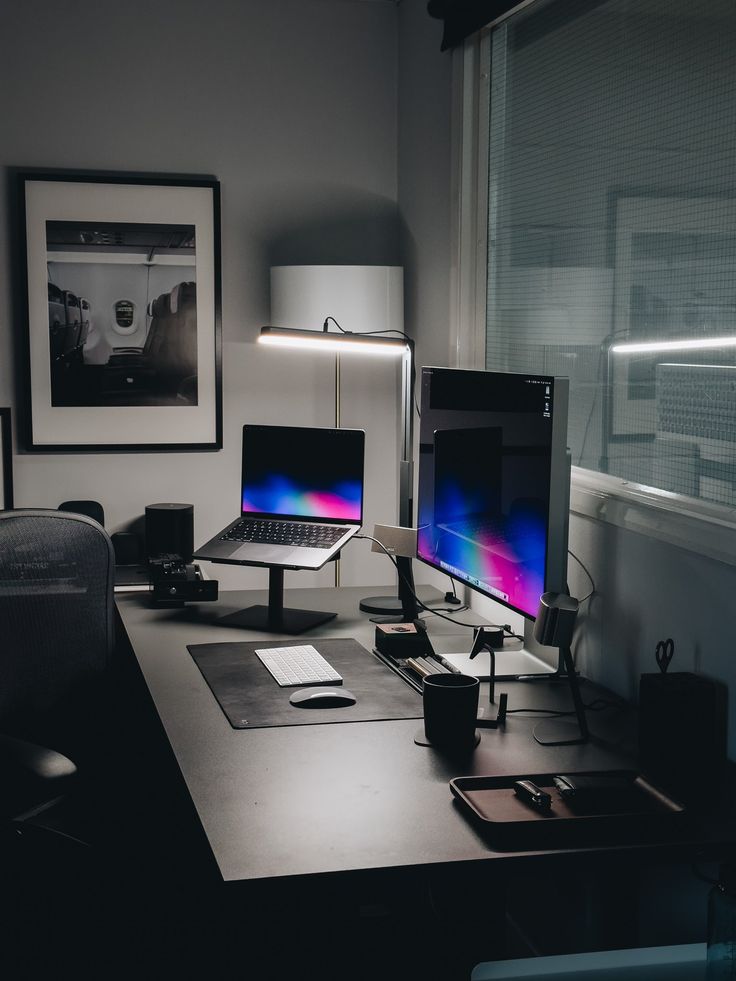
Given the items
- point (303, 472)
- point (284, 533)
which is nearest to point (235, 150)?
point (303, 472)

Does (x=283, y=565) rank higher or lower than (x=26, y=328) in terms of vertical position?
lower

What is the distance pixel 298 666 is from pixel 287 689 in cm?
12

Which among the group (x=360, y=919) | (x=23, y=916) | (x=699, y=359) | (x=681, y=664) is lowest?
(x=360, y=919)

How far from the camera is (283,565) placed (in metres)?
2.68

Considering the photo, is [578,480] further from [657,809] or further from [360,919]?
[360,919]

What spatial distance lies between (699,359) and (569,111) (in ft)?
2.73

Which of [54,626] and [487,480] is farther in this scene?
[54,626]

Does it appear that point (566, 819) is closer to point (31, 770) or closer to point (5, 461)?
point (31, 770)

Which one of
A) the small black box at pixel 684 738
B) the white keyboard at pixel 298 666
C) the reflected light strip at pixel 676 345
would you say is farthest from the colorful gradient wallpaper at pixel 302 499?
the small black box at pixel 684 738

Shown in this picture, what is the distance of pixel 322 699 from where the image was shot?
206 centimetres

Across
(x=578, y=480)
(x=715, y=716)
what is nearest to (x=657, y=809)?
(x=715, y=716)

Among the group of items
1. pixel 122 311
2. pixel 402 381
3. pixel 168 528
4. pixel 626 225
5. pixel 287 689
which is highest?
pixel 626 225

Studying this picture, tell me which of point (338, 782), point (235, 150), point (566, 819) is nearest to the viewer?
point (566, 819)

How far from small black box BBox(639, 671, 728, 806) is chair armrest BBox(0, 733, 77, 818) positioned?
1024 mm
